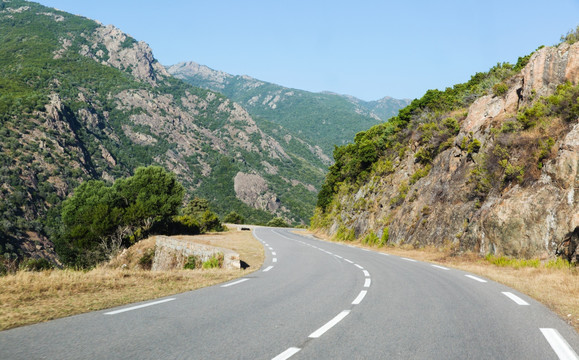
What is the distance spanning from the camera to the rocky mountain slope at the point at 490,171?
15297 mm

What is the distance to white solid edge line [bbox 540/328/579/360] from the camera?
4571 millimetres

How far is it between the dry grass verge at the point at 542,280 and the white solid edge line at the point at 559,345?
0.60 metres

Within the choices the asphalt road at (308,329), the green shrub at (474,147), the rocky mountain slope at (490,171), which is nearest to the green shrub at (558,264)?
the rocky mountain slope at (490,171)

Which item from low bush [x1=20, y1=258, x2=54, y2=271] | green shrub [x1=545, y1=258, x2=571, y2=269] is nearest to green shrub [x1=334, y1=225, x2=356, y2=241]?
green shrub [x1=545, y1=258, x2=571, y2=269]

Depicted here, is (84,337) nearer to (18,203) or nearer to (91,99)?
(18,203)

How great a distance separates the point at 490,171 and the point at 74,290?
67.2 ft

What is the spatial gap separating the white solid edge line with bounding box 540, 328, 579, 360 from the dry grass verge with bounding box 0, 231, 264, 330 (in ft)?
22.8

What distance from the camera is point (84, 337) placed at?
15.9 ft

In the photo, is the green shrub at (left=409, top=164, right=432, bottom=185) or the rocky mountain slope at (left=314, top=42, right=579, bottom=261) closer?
the rocky mountain slope at (left=314, top=42, right=579, bottom=261)

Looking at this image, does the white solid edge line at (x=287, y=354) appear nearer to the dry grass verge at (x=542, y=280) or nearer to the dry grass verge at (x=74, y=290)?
the dry grass verge at (x=74, y=290)

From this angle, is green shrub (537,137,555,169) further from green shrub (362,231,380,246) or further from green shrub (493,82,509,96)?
green shrub (362,231,380,246)

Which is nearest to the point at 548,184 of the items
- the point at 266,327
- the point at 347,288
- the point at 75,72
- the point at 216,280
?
the point at 347,288

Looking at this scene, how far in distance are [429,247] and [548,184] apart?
8.66 metres

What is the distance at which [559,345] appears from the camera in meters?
5.04
